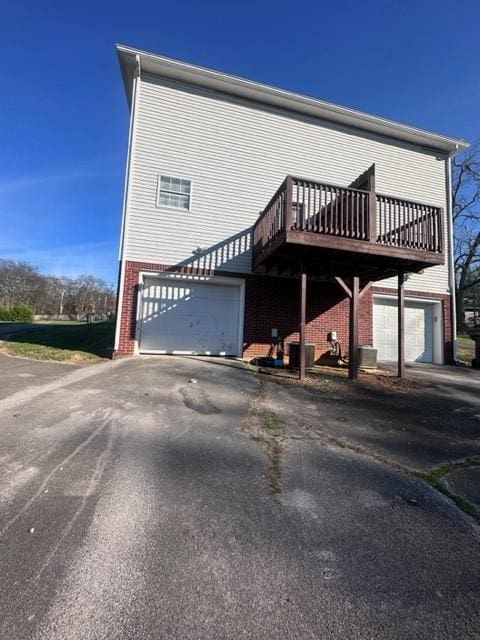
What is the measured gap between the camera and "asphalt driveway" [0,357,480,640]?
1488 mm

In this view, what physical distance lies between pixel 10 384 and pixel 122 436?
3.29 meters

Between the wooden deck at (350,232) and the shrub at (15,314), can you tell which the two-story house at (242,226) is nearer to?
the wooden deck at (350,232)

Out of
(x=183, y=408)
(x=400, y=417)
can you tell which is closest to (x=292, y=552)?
(x=183, y=408)

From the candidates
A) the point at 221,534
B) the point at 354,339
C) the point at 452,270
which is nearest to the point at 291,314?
the point at 354,339

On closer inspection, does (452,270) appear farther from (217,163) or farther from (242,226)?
(217,163)

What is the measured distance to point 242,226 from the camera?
9.93 metres

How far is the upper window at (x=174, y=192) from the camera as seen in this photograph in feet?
30.8

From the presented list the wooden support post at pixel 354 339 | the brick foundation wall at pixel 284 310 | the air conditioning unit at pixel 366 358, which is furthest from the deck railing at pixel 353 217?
the air conditioning unit at pixel 366 358

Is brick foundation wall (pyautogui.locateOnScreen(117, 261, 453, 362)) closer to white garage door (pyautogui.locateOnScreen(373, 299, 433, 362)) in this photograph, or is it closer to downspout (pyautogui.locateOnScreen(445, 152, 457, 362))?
white garage door (pyautogui.locateOnScreen(373, 299, 433, 362))

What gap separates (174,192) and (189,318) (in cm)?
373

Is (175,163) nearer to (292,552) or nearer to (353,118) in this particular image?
(353,118)

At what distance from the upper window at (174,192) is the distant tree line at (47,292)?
40.5m

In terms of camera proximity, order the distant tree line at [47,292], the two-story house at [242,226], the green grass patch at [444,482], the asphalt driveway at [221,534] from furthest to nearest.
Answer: the distant tree line at [47,292] → the two-story house at [242,226] → the green grass patch at [444,482] → the asphalt driveway at [221,534]

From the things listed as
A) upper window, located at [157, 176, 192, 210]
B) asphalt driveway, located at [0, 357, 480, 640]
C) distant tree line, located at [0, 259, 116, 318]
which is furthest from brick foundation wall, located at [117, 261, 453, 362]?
distant tree line, located at [0, 259, 116, 318]
